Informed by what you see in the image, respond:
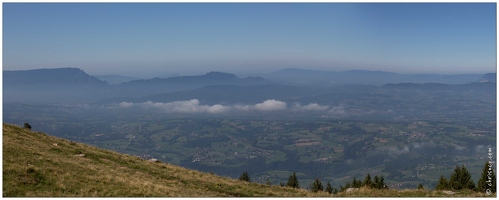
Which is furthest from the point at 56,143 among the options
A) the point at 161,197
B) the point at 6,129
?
the point at 161,197

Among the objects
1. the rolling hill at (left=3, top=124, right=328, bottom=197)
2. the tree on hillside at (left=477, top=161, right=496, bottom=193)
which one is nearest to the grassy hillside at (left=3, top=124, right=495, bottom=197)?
the rolling hill at (left=3, top=124, right=328, bottom=197)

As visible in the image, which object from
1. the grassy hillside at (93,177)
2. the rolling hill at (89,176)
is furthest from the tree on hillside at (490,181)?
the rolling hill at (89,176)

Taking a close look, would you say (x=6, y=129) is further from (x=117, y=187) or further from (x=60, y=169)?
(x=117, y=187)

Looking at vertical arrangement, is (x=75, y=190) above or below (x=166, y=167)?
above

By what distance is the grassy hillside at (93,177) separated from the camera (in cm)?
1980

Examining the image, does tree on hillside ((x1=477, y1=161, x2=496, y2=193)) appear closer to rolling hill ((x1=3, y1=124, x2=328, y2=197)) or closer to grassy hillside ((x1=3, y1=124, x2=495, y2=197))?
grassy hillside ((x1=3, y1=124, x2=495, y2=197))

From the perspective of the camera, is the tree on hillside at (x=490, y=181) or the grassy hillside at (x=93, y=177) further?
the tree on hillside at (x=490, y=181)

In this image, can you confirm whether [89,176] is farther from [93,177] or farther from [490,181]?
[490,181]

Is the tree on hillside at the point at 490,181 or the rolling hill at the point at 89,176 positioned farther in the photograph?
the tree on hillside at the point at 490,181

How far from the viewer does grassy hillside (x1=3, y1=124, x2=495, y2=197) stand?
65.0 feet

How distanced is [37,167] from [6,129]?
16.2 meters

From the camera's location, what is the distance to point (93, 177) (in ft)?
74.7

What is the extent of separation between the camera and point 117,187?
21.3 meters

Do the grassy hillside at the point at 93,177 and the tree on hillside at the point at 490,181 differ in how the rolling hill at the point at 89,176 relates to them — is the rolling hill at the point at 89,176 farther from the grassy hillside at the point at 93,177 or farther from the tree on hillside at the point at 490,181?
the tree on hillside at the point at 490,181
